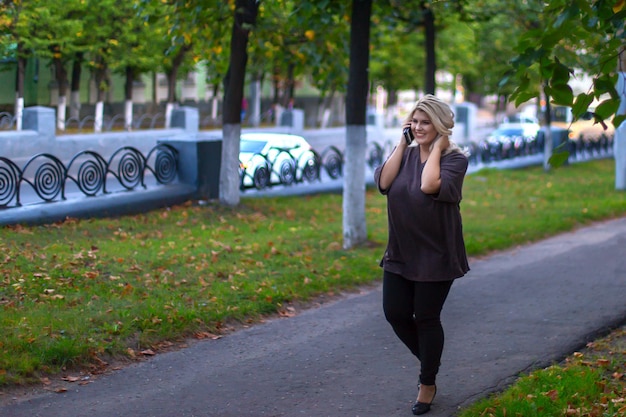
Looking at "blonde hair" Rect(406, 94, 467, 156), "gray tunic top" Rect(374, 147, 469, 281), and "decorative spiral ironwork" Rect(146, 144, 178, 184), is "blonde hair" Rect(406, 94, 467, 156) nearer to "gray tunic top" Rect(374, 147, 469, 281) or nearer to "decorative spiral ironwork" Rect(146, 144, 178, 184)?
"gray tunic top" Rect(374, 147, 469, 281)

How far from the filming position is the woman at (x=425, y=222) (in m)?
5.03

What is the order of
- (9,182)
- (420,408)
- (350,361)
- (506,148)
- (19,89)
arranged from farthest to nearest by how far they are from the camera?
(506,148), (19,89), (9,182), (350,361), (420,408)

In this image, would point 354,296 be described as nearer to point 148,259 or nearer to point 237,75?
point 148,259

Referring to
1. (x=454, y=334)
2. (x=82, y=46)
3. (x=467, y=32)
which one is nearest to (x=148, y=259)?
(x=454, y=334)

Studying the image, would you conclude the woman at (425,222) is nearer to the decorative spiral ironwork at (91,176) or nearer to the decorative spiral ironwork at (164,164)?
the decorative spiral ironwork at (91,176)

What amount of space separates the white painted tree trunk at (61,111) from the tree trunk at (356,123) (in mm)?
14721

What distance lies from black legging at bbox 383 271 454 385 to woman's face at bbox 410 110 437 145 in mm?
791

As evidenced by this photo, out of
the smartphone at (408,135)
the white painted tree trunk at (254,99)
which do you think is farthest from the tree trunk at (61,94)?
the smartphone at (408,135)

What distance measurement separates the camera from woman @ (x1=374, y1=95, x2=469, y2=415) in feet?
16.5

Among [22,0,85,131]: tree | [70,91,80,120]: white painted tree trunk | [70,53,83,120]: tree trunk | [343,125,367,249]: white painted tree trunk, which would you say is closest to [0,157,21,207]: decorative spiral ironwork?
[22,0,85,131]: tree

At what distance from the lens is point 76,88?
27.0 meters

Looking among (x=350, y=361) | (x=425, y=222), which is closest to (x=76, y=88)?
(x=350, y=361)

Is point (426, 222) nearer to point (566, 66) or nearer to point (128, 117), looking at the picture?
point (566, 66)

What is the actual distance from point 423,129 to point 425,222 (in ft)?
1.73
